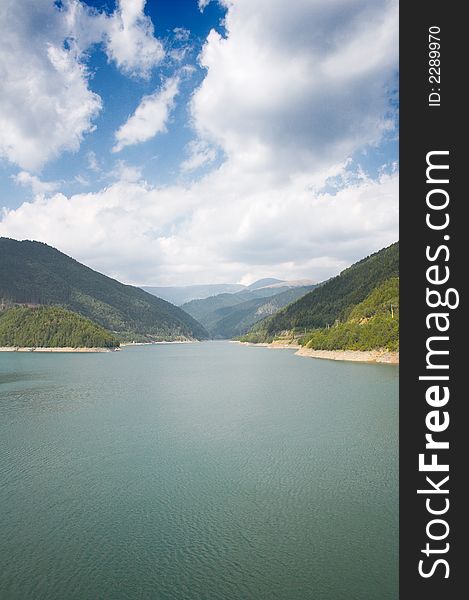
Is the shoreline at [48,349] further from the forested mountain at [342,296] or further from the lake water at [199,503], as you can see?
the lake water at [199,503]

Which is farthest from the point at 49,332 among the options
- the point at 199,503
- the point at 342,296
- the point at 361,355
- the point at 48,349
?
the point at 199,503

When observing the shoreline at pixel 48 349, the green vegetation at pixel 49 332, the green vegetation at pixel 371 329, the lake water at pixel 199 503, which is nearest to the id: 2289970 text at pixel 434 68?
the lake water at pixel 199 503

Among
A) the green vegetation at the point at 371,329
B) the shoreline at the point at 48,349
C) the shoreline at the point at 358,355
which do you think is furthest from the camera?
the shoreline at the point at 48,349

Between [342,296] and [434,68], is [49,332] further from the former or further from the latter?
[434,68]

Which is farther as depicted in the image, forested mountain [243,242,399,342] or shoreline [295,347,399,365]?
forested mountain [243,242,399,342]

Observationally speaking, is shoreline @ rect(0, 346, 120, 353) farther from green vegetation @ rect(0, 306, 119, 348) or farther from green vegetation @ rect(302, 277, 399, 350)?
green vegetation @ rect(302, 277, 399, 350)

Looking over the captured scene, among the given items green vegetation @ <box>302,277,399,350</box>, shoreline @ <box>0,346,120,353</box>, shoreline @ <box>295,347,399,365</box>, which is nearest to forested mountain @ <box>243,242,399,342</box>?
green vegetation @ <box>302,277,399,350</box>

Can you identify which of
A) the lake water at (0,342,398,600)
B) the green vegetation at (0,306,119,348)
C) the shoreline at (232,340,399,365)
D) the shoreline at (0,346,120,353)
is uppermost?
the green vegetation at (0,306,119,348)
